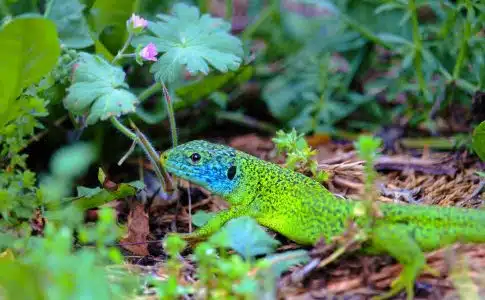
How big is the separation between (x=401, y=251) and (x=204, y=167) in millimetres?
1443

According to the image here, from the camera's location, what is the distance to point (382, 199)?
174 inches

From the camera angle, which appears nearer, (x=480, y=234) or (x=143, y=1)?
(x=480, y=234)

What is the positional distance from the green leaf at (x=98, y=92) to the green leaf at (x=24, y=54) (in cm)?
27

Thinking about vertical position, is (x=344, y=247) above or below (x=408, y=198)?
above

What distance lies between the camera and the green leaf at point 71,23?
190 inches

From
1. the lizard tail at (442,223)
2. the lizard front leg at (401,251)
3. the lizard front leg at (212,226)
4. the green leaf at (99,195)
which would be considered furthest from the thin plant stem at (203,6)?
the lizard front leg at (401,251)

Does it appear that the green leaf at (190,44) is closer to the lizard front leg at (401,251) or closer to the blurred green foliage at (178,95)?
the blurred green foliage at (178,95)

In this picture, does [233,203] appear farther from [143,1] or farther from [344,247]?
[143,1]

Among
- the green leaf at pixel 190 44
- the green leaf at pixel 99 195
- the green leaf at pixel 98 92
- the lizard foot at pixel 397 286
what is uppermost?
the green leaf at pixel 190 44

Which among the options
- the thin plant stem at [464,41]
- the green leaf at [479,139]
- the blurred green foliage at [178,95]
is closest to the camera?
the blurred green foliage at [178,95]

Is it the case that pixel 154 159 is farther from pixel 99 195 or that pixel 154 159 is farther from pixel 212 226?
pixel 212 226

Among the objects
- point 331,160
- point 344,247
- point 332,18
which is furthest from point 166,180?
point 332,18

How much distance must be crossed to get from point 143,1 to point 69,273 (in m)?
3.55

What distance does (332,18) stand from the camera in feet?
22.9
